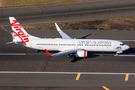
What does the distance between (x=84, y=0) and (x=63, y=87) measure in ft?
198

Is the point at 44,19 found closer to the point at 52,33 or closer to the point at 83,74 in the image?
the point at 52,33

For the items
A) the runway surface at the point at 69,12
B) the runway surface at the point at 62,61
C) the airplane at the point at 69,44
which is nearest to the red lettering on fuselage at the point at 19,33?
the airplane at the point at 69,44

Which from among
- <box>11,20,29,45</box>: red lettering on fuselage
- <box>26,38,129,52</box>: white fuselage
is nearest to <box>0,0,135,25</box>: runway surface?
<box>11,20,29,45</box>: red lettering on fuselage

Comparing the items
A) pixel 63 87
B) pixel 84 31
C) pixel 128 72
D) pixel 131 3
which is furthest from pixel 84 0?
pixel 63 87

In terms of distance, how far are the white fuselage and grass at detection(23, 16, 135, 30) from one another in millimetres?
19059

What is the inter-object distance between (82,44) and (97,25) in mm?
22936

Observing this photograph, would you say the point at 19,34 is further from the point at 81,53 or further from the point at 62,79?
the point at 62,79

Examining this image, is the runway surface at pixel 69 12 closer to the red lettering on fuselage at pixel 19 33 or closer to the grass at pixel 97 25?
the grass at pixel 97 25

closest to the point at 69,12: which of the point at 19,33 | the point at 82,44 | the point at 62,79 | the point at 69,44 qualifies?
the point at 69,44

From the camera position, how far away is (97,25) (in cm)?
6850

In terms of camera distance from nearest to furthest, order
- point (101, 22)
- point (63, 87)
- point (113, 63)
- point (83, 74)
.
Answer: point (63, 87) → point (83, 74) → point (113, 63) → point (101, 22)

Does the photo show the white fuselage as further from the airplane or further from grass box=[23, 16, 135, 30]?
grass box=[23, 16, 135, 30]

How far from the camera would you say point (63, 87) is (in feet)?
124

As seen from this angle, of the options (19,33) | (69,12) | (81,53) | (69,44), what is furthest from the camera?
(69,12)
